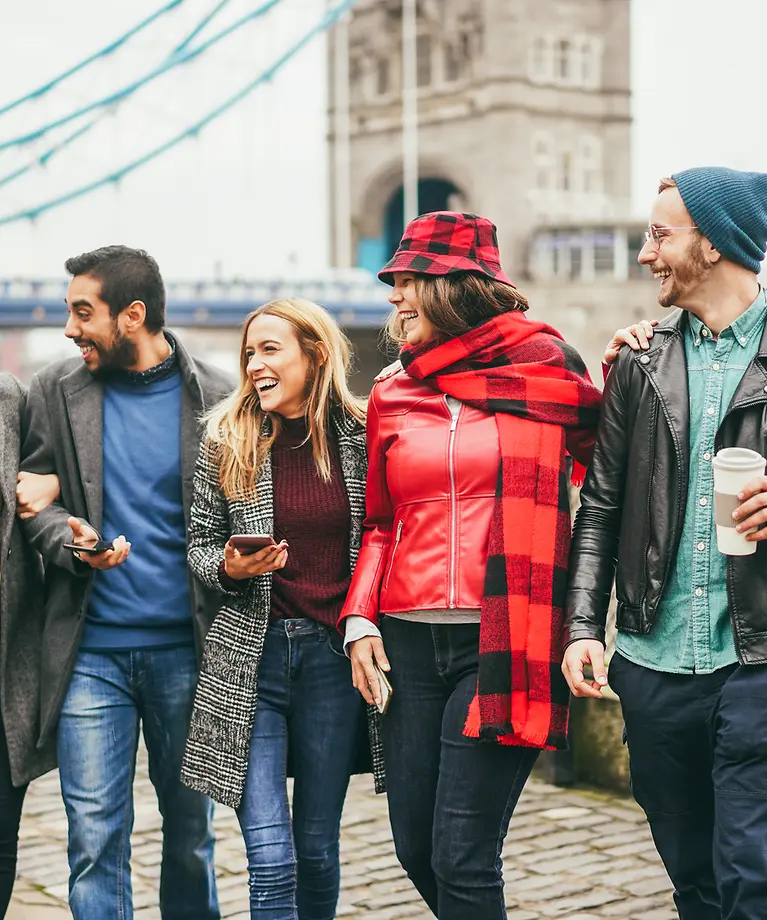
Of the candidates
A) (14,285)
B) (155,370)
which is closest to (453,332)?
(155,370)

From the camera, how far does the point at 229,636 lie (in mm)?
3529

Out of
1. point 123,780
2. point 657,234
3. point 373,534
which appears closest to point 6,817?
point 123,780

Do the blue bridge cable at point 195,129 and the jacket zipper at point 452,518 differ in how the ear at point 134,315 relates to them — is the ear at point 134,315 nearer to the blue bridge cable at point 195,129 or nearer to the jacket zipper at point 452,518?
the jacket zipper at point 452,518

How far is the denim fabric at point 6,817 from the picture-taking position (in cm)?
367

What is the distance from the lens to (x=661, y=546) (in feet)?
10.2

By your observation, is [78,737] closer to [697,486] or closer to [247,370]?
[247,370]

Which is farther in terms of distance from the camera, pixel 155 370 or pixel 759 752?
pixel 155 370

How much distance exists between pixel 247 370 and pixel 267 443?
0.60ft

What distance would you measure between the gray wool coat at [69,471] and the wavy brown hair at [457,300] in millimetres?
760

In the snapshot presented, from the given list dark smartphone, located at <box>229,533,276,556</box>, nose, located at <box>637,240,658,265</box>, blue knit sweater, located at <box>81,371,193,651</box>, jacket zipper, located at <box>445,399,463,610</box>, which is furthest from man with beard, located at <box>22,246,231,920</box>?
nose, located at <box>637,240,658,265</box>

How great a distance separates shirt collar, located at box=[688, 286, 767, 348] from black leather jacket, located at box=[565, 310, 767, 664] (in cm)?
5

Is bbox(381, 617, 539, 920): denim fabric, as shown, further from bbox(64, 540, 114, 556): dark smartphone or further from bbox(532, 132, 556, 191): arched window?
bbox(532, 132, 556, 191): arched window

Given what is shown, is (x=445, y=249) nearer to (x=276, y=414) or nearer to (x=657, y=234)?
(x=657, y=234)

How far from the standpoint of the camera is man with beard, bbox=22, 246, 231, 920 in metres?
3.65
